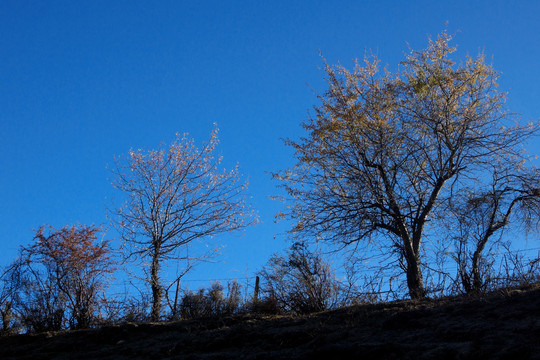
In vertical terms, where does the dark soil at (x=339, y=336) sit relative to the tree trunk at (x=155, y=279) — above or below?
below

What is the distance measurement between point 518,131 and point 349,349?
12.7m

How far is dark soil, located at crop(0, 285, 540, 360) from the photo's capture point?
394cm

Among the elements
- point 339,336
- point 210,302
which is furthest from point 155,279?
point 339,336

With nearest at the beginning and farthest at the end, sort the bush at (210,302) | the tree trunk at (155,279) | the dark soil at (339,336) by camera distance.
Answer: the dark soil at (339,336) → the bush at (210,302) → the tree trunk at (155,279)

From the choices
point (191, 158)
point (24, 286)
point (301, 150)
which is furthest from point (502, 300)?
point (191, 158)

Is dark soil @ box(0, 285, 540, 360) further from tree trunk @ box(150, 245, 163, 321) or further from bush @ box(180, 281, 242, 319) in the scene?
tree trunk @ box(150, 245, 163, 321)

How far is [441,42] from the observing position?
52.3 ft

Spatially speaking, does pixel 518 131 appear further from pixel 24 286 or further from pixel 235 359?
pixel 24 286

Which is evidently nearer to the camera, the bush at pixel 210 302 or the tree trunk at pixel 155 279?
the bush at pixel 210 302

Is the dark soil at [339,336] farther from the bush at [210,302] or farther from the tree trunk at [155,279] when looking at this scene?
the tree trunk at [155,279]

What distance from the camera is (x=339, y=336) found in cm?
482

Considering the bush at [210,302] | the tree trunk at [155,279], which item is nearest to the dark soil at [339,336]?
the bush at [210,302]

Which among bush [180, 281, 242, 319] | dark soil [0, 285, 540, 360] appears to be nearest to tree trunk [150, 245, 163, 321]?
bush [180, 281, 242, 319]

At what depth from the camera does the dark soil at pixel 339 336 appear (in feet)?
12.9
